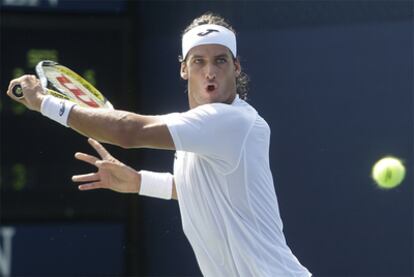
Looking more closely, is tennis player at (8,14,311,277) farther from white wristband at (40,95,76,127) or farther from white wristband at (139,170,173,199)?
white wristband at (139,170,173,199)

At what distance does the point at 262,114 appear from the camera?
4812 millimetres

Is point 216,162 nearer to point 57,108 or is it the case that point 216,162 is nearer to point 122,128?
point 122,128

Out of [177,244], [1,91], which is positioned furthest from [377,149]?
[1,91]

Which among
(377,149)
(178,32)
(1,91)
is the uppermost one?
(178,32)

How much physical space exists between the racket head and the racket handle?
0.15 metres

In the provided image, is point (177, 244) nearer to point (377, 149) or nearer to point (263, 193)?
point (377, 149)

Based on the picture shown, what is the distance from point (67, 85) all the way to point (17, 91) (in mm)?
398

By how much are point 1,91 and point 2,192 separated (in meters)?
0.54

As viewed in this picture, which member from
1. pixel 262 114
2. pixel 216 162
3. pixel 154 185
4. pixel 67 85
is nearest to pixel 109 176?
pixel 154 185

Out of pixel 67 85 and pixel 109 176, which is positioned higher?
pixel 67 85

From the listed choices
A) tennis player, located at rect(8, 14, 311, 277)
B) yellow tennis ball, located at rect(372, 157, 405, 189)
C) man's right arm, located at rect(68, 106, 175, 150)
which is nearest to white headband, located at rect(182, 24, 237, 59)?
tennis player, located at rect(8, 14, 311, 277)

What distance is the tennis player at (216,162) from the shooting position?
2.87m

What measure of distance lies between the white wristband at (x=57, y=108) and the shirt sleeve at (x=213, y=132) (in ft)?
0.97

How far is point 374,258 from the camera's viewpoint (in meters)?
4.53
